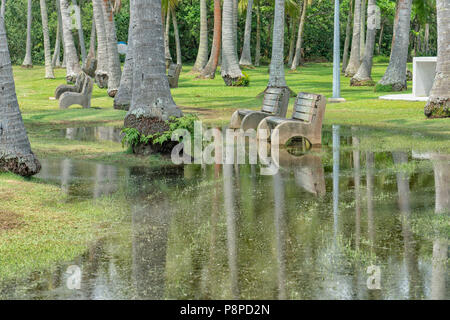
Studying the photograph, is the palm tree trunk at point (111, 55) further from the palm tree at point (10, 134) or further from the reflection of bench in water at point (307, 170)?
the palm tree at point (10, 134)

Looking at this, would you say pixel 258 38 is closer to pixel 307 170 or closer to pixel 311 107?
pixel 311 107

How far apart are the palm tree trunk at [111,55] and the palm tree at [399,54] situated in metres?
10.6

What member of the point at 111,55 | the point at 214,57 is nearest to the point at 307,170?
the point at 111,55

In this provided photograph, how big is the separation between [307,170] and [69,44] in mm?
28172

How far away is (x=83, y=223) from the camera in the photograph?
27.8 ft

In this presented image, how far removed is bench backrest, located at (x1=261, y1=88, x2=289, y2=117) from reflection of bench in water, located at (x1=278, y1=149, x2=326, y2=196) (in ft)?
8.46

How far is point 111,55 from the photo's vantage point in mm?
29281

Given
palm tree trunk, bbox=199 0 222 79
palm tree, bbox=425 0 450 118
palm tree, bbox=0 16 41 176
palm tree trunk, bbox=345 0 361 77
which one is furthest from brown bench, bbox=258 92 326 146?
palm tree trunk, bbox=345 0 361 77

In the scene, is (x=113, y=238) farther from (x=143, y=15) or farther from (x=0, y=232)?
Answer: (x=143, y=15)

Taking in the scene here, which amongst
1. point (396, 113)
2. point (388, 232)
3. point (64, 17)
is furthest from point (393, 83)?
point (388, 232)

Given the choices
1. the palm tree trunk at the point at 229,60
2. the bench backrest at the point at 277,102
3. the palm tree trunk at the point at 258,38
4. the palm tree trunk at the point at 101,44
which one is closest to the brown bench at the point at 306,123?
the bench backrest at the point at 277,102

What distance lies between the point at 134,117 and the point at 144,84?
63 cm

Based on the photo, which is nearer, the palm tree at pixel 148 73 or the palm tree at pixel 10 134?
the palm tree at pixel 10 134

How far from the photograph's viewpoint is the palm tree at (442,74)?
19.6m
